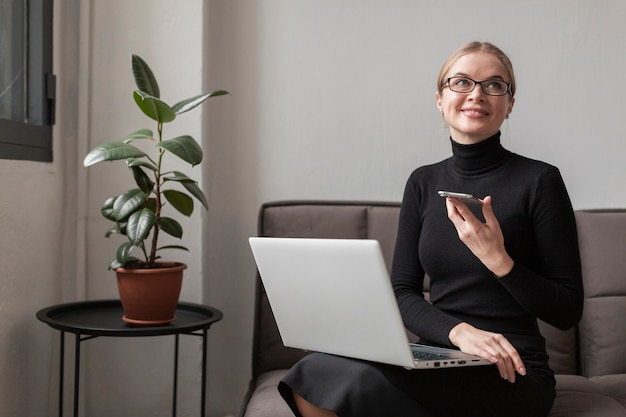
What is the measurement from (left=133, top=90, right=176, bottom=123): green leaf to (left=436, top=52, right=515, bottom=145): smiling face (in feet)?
2.28

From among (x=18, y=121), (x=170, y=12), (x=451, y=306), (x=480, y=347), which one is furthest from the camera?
(x=170, y=12)

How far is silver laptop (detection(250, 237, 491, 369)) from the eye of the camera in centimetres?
116

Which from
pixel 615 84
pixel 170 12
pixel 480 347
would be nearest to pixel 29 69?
pixel 170 12

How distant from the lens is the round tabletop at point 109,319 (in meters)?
1.68

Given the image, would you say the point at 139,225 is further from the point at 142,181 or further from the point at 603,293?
the point at 603,293

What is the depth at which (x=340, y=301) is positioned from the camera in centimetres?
121

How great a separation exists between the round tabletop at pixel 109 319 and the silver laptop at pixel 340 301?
472mm

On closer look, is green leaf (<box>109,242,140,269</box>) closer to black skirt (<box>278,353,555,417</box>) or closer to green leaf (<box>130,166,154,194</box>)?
green leaf (<box>130,166,154,194</box>)

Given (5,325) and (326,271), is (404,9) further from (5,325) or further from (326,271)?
(5,325)

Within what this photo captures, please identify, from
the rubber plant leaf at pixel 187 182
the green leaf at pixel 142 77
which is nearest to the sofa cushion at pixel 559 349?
the rubber plant leaf at pixel 187 182

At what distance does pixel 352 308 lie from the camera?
1.21 m

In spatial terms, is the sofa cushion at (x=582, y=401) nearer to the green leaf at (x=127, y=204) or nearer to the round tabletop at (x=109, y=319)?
the round tabletop at (x=109, y=319)

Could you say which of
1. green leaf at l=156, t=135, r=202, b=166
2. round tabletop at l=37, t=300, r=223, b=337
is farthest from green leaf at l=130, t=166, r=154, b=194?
round tabletop at l=37, t=300, r=223, b=337

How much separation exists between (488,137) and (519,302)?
0.38 metres
